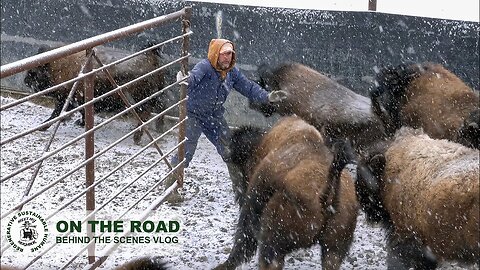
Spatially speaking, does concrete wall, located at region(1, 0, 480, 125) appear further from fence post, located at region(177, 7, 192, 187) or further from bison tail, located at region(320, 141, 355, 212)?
bison tail, located at region(320, 141, 355, 212)

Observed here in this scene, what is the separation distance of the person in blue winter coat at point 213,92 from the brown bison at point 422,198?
1.93 metres

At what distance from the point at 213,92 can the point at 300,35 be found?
2093mm

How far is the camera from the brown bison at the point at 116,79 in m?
9.04

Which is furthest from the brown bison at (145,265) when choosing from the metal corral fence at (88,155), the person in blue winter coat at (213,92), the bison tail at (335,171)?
the person in blue winter coat at (213,92)

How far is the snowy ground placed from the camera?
20.3 ft

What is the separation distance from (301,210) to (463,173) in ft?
3.41

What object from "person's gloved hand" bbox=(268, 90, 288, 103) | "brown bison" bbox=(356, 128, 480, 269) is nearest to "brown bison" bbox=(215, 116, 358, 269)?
"brown bison" bbox=(356, 128, 480, 269)

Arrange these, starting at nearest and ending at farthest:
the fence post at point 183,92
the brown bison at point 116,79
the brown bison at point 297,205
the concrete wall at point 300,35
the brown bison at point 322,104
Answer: the brown bison at point 297,205 < the fence post at point 183,92 < the brown bison at point 322,104 < the concrete wall at point 300,35 < the brown bison at point 116,79

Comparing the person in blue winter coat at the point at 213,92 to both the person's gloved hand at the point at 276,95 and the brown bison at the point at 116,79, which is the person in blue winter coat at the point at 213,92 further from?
the brown bison at the point at 116,79

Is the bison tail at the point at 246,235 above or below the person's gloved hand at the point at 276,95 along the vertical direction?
below

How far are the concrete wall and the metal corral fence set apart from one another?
61 cm

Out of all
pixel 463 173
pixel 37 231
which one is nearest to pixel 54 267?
pixel 37 231

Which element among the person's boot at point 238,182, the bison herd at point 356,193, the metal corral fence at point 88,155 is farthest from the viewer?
the person's boot at point 238,182

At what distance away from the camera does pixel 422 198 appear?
16.8 ft
